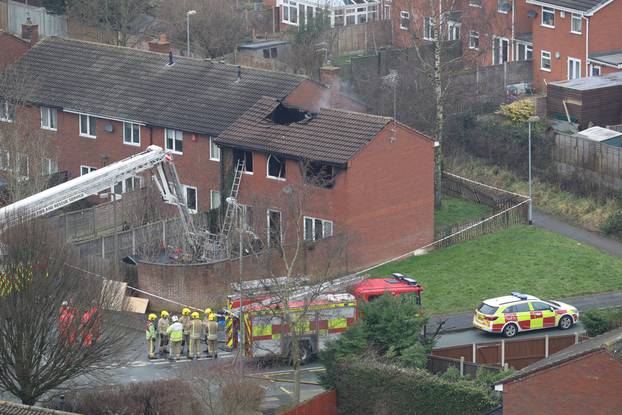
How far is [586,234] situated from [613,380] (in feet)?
73.2

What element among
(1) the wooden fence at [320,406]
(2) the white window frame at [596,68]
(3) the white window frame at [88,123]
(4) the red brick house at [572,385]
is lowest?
(1) the wooden fence at [320,406]

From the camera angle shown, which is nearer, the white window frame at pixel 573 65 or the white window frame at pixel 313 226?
the white window frame at pixel 313 226

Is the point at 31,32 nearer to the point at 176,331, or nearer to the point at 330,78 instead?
the point at 330,78

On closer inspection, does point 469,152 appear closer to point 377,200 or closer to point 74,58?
point 377,200

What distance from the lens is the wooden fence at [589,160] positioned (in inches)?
2625

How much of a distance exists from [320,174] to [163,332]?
30.9 ft

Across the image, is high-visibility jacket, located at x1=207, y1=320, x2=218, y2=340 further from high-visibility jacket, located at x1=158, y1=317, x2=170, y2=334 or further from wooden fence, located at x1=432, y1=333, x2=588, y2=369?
wooden fence, located at x1=432, y1=333, x2=588, y2=369

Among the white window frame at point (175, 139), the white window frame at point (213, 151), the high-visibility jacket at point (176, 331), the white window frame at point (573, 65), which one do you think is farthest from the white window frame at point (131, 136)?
the white window frame at point (573, 65)

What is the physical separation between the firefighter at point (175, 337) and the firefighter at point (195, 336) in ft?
1.09

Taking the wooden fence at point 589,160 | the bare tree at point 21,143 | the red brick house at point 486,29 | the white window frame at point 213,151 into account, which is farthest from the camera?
the red brick house at point 486,29

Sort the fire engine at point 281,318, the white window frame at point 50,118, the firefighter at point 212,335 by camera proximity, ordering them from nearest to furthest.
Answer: the fire engine at point 281,318, the firefighter at point 212,335, the white window frame at point 50,118

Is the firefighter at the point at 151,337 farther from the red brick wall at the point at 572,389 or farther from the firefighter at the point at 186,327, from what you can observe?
the red brick wall at the point at 572,389

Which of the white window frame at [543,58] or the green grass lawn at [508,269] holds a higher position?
the white window frame at [543,58]

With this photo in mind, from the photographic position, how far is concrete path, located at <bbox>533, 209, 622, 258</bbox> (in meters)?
61.9
